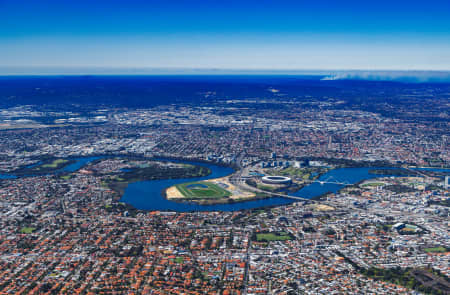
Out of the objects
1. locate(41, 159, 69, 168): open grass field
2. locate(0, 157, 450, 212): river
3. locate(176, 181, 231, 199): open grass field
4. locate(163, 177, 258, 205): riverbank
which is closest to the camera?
locate(0, 157, 450, 212): river

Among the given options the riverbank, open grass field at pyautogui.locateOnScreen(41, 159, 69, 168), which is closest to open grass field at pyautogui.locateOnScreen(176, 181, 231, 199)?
the riverbank

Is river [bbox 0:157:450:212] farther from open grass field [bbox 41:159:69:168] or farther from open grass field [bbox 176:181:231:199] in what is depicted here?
open grass field [bbox 176:181:231:199]

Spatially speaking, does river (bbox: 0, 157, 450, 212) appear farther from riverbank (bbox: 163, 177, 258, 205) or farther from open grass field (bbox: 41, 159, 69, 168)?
open grass field (bbox: 41, 159, 69, 168)

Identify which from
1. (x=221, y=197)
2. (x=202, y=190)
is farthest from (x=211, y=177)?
(x=221, y=197)

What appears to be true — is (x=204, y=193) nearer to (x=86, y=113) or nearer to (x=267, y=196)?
(x=267, y=196)

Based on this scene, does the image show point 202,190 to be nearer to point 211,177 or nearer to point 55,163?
point 211,177

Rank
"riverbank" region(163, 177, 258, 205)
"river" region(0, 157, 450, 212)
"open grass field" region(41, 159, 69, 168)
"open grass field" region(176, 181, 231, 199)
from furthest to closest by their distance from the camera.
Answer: "open grass field" region(41, 159, 69, 168), "open grass field" region(176, 181, 231, 199), "riverbank" region(163, 177, 258, 205), "river" region(0, 157, 450, 212)

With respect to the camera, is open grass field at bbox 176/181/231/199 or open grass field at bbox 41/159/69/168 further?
open grass field at bbox 41/159/69/168

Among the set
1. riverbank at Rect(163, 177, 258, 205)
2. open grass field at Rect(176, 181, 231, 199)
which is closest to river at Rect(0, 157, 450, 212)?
riverbank at Rect(163, 177, 258, 205)

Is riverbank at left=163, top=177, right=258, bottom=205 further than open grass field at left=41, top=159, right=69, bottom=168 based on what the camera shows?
No

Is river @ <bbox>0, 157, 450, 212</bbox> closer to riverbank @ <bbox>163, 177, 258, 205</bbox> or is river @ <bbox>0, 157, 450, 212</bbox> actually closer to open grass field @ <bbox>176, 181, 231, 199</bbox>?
riverbank @ <bbox>163, 177, 258, 205</bbox>

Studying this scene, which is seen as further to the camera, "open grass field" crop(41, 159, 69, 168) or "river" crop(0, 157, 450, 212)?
"open grass field" crop(41, 159, 69, 168)
